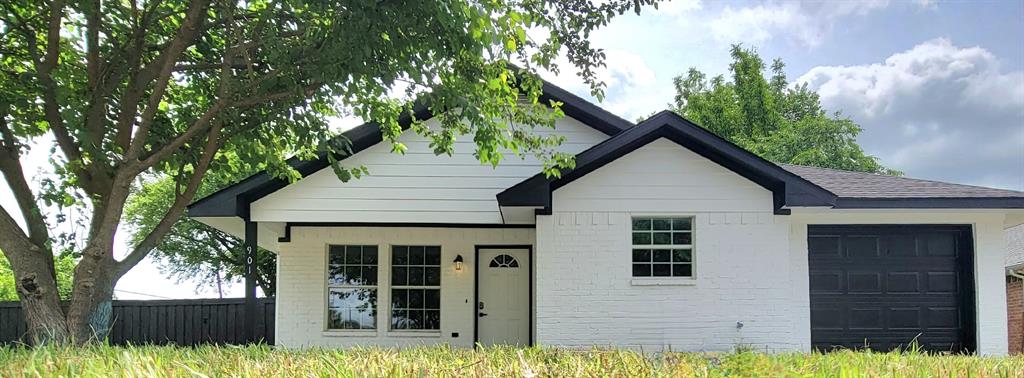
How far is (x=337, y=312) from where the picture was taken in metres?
12.6

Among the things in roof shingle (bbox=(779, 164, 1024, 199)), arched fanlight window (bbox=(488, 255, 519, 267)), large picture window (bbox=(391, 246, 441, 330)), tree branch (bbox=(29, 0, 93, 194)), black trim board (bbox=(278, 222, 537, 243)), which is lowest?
large picture window (bbox=(391, 246, 441, 330))

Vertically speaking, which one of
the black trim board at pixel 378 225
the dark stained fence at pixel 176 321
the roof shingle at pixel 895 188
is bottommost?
the dark stained fence at pixel 176 321

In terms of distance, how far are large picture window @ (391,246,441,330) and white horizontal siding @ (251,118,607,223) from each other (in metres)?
2.02

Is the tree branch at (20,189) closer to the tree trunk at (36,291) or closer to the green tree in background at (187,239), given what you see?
the tree trunk at (36,291)

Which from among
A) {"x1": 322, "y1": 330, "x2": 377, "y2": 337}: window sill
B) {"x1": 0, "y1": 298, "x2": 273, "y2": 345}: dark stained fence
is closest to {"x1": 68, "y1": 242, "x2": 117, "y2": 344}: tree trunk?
{"x1": 322, "y1": 330, "x2": 377, "y2": 337}: window sill

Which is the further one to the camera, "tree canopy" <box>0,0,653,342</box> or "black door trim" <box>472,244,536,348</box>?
"black door trim" <box>472,244,536,348</box>

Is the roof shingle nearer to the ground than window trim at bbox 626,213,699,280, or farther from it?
farther from it

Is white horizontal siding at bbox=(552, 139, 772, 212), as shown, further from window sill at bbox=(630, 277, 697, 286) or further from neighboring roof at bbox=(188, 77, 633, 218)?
neighboring roof at bbox=(188, 77, 633, 218)

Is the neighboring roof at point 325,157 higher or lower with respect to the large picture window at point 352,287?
higher

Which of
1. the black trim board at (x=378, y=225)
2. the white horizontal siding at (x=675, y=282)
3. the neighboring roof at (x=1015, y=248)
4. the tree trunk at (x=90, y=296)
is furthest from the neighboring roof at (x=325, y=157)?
the neighboring roof at (x=1015, y=248)

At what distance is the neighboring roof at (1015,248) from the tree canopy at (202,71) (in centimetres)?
1344

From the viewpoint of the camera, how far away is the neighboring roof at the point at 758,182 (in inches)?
378

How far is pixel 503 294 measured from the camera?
1312cm

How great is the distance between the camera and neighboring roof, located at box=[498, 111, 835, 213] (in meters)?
9.59
